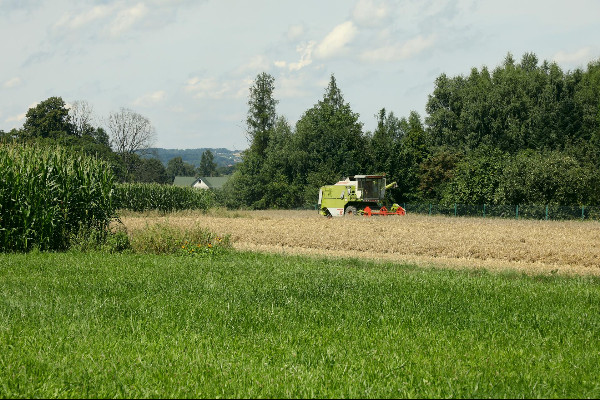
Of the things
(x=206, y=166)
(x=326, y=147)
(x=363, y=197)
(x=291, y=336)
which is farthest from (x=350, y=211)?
(x=206, y=166)

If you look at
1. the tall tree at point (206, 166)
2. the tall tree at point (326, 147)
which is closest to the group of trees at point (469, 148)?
the tall tree at point (326, 147)

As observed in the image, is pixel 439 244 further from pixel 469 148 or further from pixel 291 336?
pixel 469 148

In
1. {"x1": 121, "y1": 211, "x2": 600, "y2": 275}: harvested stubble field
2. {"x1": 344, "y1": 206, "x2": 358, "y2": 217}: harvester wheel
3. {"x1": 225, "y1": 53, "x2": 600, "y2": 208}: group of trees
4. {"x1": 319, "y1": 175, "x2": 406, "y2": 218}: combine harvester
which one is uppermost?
{"x1": 225, "y1": 53, "x2": 600, "y2": 208}: group of trees

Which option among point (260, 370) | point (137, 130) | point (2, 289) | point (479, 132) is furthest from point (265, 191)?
point (260, 370)

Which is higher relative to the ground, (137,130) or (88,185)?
(137,130)

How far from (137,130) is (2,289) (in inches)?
3181

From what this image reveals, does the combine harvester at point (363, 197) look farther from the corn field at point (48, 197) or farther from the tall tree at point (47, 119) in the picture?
the tall tree at point (47, 119)

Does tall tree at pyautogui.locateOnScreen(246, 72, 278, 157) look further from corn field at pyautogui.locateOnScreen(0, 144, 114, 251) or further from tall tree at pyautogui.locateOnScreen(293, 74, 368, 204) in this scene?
corn field at pyautogui.locateOnScreen(0, 144, 114, 251)

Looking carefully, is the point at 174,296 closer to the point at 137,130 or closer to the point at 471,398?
the point at 471,398

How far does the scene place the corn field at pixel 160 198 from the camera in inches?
1780

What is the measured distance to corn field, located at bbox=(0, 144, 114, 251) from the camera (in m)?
17.4

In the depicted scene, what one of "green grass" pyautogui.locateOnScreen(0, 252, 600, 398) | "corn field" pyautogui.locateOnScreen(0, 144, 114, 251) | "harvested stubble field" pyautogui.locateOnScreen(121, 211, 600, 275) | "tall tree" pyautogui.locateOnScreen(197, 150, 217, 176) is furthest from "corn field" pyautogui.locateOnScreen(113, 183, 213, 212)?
"tall tree" pyautogui.locateOnScreen(197, 150, 217, 176)

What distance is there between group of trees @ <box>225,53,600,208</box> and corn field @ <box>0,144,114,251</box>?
34832 millimetres

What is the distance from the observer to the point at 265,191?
6406 cm
